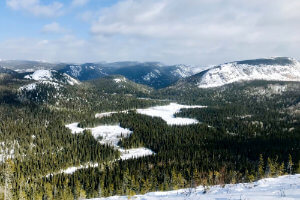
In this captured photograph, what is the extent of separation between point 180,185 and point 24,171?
93894mm

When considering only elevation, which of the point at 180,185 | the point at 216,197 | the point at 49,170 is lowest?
the point at 49,170

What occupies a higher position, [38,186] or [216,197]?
[216,197]

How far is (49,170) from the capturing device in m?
142

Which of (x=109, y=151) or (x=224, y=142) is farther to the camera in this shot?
(x=224, y=142)

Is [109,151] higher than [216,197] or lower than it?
lower

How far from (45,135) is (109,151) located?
62.8m

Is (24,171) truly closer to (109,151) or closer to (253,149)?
(109,151)

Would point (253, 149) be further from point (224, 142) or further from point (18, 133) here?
point (18, 133)

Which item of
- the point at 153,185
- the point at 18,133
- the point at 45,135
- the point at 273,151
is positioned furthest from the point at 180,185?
the point at 18,133

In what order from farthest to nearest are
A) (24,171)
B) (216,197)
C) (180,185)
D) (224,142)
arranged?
(224,142), (24,171), (180,185), (216,197)

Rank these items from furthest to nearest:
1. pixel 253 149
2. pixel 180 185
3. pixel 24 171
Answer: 1. pixel 253 149
2. pixel 24 171
3. pixel 180 185

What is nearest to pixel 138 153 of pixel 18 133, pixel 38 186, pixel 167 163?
pixel 167 163

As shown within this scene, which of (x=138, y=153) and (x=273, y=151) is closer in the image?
(x=273, y=151)

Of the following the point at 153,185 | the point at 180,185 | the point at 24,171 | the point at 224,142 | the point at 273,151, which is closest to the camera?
the point at 180,185
